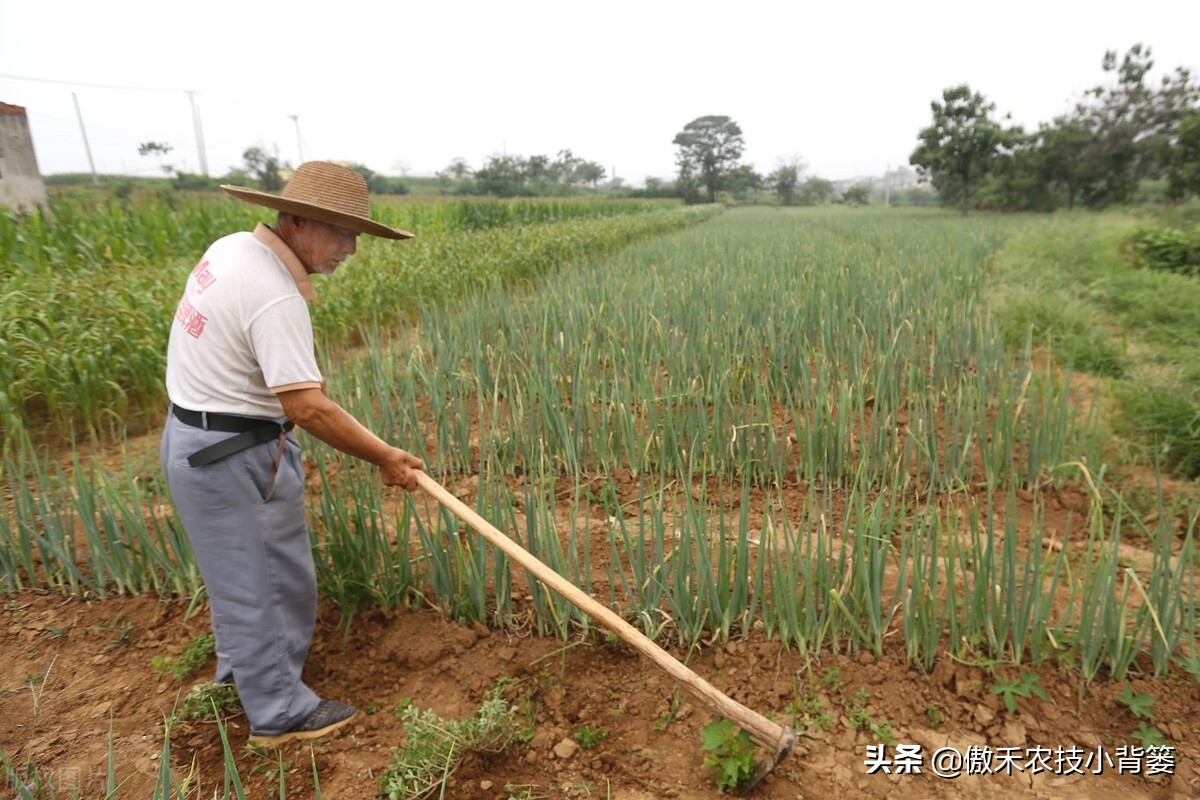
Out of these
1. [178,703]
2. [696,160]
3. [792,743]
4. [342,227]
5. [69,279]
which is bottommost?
[178,703]

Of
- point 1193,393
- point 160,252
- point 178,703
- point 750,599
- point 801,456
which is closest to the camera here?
point 178,703

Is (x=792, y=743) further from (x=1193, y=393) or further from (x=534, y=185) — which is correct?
(x=534, y=185)

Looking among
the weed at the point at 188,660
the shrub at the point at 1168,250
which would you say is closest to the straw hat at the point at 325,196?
the weed at the point at 188,660

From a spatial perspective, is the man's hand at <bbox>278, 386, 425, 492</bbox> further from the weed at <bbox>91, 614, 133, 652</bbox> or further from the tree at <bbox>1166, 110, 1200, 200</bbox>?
the tree at <bbox>1166, 110, 1200, 200</bbox>

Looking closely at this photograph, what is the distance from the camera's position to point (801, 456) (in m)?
2.90

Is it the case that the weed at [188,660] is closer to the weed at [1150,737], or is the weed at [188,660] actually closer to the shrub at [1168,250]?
the weed at [1150,737]

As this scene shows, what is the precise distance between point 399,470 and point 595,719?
33.2 inches

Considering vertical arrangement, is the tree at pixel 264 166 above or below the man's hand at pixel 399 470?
above

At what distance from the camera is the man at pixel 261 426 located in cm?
159

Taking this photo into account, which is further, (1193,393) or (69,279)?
(69,279)

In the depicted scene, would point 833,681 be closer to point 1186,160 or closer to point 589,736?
point 589,736

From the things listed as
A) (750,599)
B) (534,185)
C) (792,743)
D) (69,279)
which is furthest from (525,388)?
(534,185)

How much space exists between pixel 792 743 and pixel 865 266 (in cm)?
572

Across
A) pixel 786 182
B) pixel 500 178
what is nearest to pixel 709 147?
pixel 786 182
